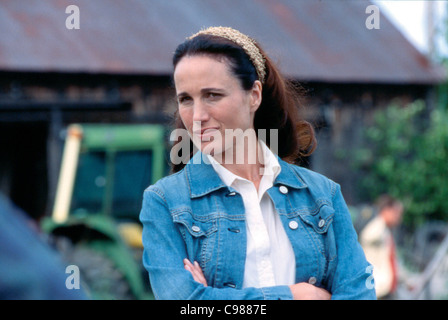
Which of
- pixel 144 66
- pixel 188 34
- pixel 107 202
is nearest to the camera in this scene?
pixel 107 202

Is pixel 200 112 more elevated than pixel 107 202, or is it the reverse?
pixel 107 202

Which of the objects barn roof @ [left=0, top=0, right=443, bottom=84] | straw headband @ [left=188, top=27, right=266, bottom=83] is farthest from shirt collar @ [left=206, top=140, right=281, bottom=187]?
barn roof @ [left=0, top=0, right=443, bottom=84]

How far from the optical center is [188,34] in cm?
953

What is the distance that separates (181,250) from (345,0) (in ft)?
38.7

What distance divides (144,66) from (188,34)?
1089 millimetres

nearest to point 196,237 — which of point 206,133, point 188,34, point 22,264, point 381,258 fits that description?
point 206,133

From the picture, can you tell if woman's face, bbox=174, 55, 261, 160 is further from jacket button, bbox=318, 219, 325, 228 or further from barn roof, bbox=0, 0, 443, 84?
barn roof, bbox=0, 0, 443, 84

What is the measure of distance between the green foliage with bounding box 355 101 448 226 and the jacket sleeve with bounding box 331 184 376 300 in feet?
28.8

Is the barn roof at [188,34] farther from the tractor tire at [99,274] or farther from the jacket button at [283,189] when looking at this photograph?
the jacket button at [283,189]

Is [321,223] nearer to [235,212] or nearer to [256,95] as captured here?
[235,212]

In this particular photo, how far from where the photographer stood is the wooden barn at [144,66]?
8.33m

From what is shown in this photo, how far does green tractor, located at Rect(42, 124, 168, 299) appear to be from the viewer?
554cm

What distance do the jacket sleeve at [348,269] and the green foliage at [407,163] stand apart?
346 inches

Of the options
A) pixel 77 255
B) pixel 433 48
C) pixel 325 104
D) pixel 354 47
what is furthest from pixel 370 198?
pixel 77 255
